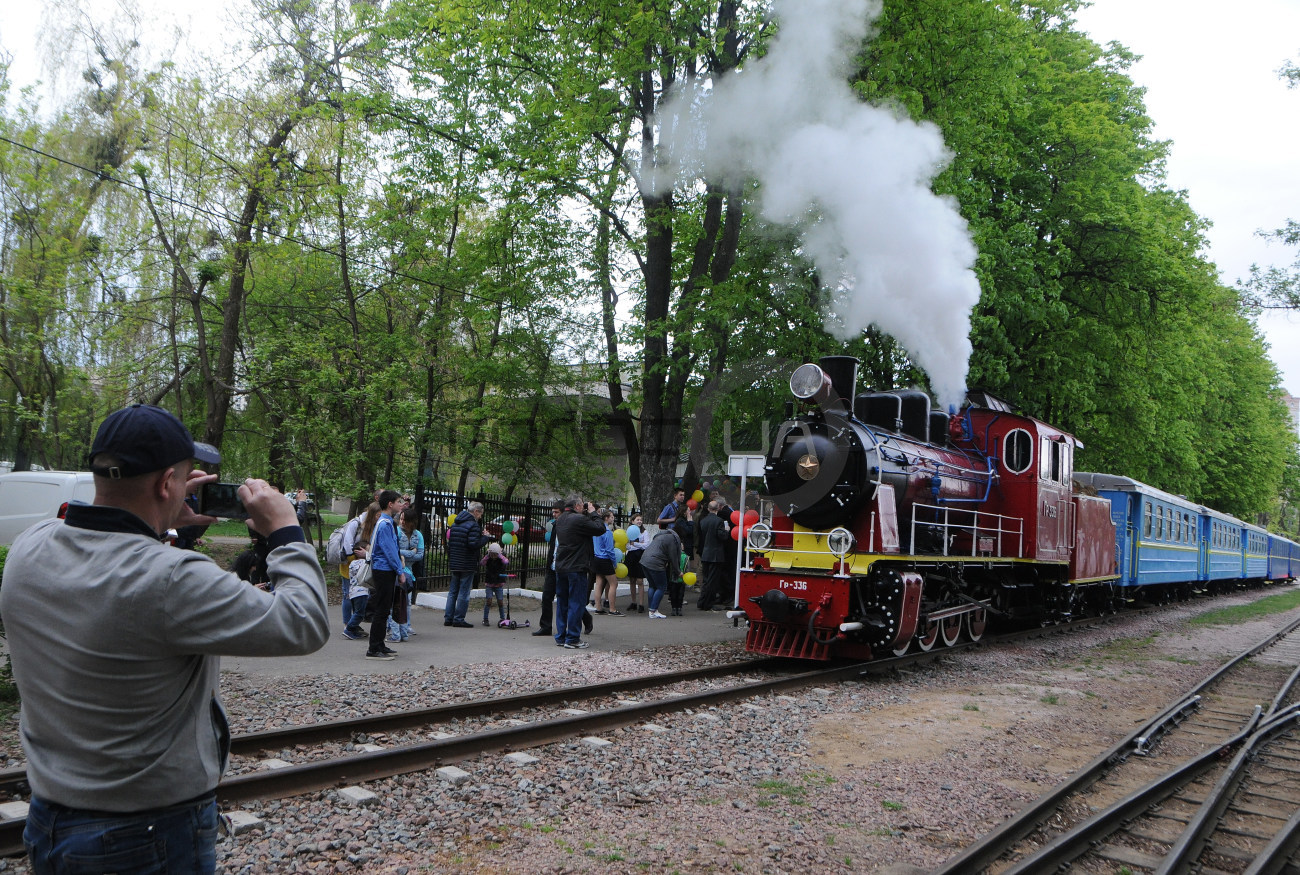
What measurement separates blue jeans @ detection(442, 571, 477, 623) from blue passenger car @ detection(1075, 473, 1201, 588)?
12.2m

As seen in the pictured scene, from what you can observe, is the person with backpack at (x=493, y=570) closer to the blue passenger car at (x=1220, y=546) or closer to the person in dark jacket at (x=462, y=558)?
→ the person in dark jacket at (x=462, y=558)

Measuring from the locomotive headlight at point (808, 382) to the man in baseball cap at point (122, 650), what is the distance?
7538mm

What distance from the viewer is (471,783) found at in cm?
496

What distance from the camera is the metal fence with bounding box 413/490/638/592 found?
14438 mm

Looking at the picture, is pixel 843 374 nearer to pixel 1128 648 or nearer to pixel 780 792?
pixel 780 792

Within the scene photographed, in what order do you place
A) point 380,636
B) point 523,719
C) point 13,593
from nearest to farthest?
1. point 13,593
2. point 523,719
3. point 380,636

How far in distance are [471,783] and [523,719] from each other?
153 cm

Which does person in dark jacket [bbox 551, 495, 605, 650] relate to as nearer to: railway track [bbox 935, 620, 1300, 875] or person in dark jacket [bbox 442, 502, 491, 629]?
person in dark jacket [bbox 442, 502, 491, 629]

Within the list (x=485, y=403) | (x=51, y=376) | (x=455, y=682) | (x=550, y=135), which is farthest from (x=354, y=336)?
(x=455, y=682)

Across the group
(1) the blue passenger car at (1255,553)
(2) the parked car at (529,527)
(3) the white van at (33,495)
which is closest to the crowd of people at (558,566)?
(2) the parked car at (529,527)

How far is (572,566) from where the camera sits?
31.8 feet

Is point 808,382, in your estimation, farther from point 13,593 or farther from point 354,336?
point 354,336

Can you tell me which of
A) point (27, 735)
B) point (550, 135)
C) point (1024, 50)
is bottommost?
point (27, 735)

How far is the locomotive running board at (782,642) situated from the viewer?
30.1 feet
